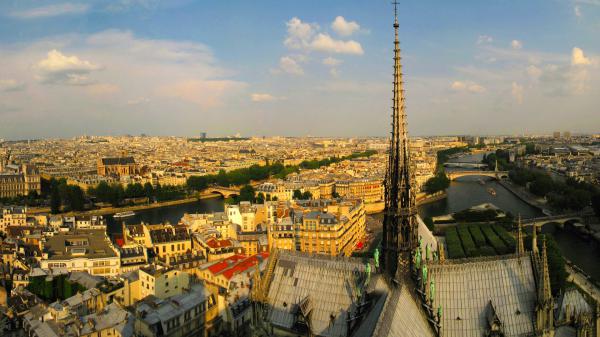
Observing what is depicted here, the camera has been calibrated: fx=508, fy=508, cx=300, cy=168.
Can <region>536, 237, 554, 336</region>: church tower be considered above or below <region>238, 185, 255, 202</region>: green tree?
above

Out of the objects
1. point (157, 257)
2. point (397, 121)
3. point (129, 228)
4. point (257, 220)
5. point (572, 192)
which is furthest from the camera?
point (572, 192)

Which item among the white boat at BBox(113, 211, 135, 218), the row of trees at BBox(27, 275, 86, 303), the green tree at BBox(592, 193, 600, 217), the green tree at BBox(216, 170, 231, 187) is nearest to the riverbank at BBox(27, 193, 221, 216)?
the white boat at BBox(113, 211, 135, 218)

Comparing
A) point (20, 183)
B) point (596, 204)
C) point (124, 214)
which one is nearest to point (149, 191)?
point (124, 214)

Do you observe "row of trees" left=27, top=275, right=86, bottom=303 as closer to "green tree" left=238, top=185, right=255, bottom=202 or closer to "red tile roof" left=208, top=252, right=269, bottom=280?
"red tile roof" left=208, top=252, right=269, bottom=280

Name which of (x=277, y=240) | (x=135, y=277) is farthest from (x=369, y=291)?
(x=277, y=240)

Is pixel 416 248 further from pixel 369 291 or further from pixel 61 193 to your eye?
pixel 61 193

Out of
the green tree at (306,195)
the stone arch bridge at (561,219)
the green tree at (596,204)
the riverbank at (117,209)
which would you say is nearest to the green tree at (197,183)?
the riverbank at (117,209)
